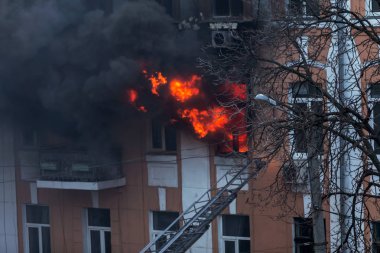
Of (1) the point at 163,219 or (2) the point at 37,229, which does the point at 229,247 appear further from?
(2) the point at 37,229

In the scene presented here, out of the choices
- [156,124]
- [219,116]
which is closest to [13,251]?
[156,124]

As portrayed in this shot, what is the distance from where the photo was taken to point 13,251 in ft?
71.7

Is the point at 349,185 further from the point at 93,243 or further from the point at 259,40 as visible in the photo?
the point at 93,243

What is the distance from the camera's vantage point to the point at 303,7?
15.0 meters

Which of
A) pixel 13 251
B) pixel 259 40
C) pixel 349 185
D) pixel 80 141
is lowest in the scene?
pixel 13 251

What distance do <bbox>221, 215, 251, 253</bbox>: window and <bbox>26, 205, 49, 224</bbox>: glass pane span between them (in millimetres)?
4944

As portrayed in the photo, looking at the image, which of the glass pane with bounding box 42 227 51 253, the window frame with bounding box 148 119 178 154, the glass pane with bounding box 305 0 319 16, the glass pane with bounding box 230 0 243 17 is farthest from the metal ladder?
the glass pane with bounding box 305 0 319 16

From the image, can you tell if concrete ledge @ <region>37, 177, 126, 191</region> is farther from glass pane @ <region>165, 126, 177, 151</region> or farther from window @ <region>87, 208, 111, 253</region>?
glass pane @ <region>165, 126, 177, 151</region>

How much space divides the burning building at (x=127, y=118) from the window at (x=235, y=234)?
3 centimetres

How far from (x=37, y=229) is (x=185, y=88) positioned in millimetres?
5911

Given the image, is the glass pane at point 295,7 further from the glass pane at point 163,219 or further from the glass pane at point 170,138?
the glass pane at point 163,219

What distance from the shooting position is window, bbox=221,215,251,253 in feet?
61.0

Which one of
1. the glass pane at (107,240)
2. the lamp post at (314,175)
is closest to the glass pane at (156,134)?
the glass pane at (107,240)

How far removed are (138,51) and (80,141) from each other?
273cm
